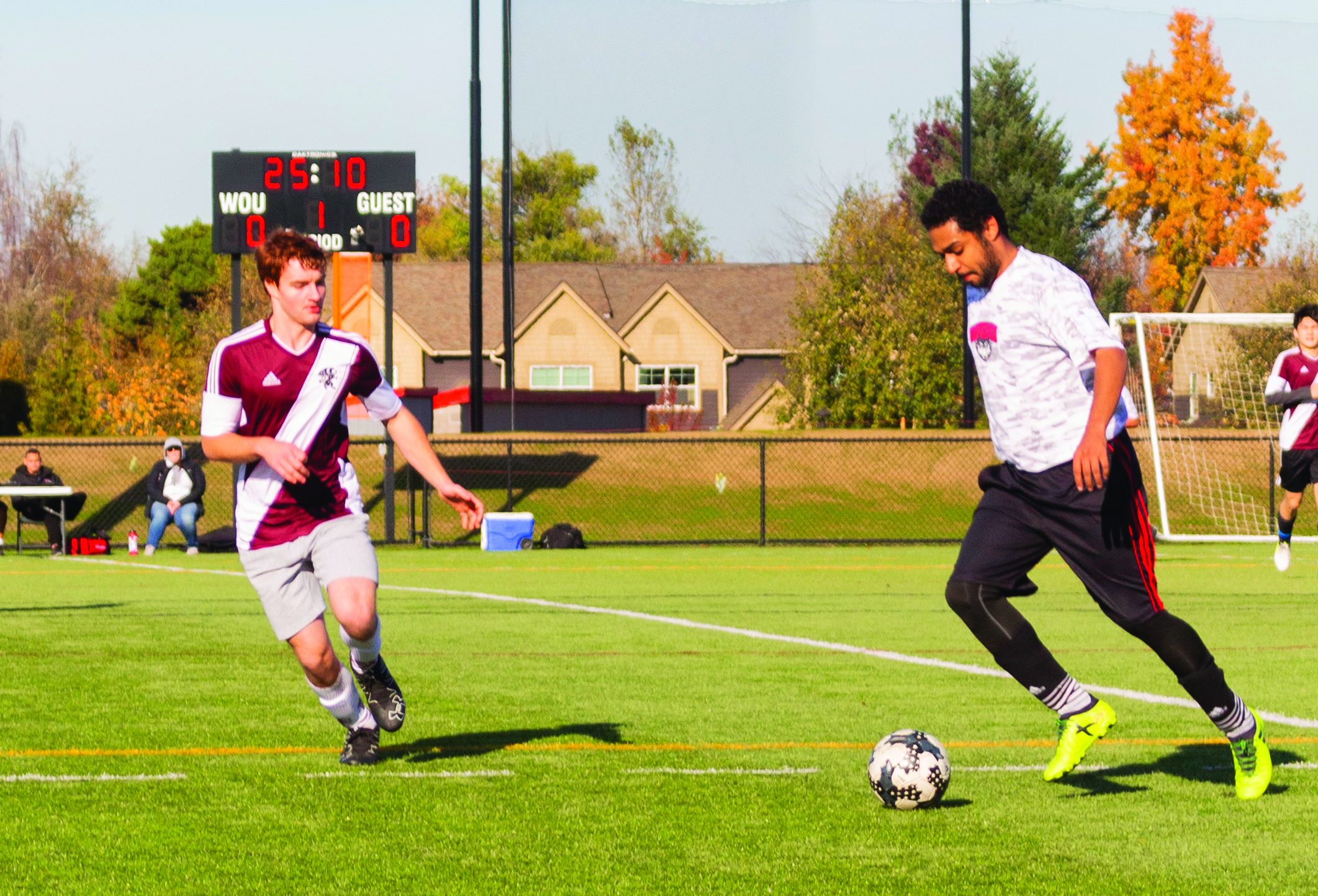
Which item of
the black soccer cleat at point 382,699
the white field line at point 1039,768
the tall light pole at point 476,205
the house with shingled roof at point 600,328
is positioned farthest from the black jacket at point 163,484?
the house with shingled roof at point 600,328

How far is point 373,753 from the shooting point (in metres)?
6.46

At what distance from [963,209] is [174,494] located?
1865 cm

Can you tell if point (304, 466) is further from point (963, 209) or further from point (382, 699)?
point (963, 209)

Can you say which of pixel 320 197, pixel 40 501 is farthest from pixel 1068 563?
pixel 320 197

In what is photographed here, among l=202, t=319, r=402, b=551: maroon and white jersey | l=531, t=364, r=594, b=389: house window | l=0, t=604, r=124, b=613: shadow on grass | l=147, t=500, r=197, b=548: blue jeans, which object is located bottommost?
l=0, t=604, r=124, b=613: shadow on grass

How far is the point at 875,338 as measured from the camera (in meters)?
38.2

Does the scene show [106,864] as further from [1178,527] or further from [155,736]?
[1178,527]

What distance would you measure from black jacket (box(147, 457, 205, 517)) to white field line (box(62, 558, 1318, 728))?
12.3 feet

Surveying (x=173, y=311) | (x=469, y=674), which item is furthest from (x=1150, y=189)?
(x=469, y=674)

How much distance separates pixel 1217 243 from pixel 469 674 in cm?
5712

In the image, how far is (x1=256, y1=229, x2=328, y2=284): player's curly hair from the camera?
598 centimetres

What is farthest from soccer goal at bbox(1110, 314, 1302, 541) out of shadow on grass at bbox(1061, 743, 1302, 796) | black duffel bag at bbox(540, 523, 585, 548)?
shadow on grass at bbox(1061, 743, 1302, 796)

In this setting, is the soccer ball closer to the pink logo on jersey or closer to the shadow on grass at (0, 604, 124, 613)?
the pink logo on jersey

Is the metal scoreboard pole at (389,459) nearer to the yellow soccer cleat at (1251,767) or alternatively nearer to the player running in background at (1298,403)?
the player running in background at (1298,403)
